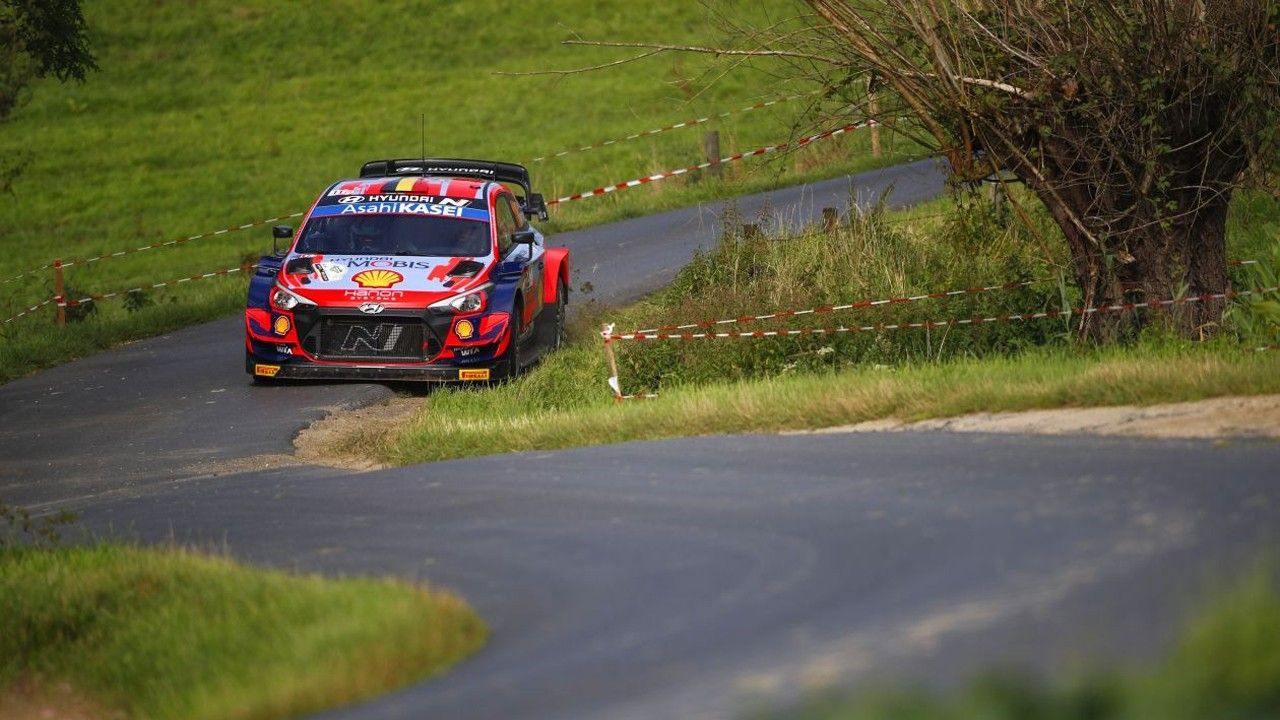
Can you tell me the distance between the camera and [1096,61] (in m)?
13.4

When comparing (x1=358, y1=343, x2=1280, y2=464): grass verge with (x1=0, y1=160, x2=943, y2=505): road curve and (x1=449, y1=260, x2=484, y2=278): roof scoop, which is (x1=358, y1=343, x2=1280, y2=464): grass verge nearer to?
(x1=0, y1=160, x2=943, y2=505): road curve

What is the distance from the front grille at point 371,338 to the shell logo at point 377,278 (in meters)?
0.33

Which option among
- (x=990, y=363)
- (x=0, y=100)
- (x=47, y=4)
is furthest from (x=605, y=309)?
(x=0, y=100)

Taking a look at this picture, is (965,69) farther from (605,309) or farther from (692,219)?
(692,219)

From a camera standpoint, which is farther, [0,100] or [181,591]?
[0,100]

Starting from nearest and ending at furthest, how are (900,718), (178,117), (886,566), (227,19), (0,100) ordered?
(900,718) < (886,566) < (0,100) < (178,117) < (227,19)

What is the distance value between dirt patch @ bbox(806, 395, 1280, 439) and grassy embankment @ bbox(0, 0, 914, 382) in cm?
1552

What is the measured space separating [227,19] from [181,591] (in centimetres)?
5403

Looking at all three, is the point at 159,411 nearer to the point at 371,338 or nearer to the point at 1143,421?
the point at 371,338

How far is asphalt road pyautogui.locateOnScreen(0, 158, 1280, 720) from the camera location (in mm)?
6152

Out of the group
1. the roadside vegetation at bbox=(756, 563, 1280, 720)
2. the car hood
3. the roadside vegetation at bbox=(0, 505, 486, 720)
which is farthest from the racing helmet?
the roadside vegetation at bbox=(756, 563, 1280, 720)

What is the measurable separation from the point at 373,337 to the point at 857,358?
4.20 m

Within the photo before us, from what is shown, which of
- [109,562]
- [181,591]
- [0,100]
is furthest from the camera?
[0,100]

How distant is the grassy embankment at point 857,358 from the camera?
458 inches
